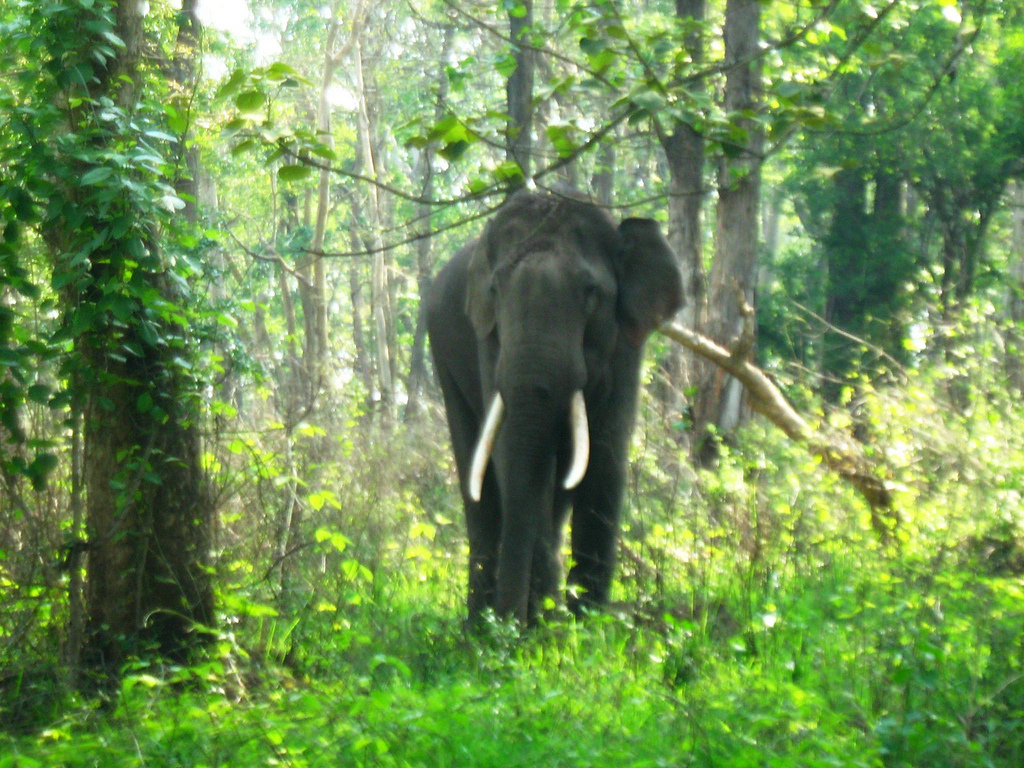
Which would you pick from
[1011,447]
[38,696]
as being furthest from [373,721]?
[1011,447]

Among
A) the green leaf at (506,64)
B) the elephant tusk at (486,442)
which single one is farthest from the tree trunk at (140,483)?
the elephant tusk at (486,442)

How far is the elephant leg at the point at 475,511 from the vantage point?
778 centimetres

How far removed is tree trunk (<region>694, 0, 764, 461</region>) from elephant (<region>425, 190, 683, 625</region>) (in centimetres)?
473

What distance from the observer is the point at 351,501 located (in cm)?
901

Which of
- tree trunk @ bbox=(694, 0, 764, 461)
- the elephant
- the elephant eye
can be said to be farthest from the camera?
tree trunk @ bbox=(694, 0, 764, 461)

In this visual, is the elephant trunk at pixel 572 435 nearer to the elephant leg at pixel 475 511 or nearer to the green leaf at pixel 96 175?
the elephant leg at pixel 475 511

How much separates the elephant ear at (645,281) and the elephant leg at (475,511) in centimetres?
140

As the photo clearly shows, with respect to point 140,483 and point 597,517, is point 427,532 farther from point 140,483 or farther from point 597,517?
point 140,483

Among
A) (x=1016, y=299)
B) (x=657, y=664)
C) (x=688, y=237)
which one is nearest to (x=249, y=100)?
(x=657, y=664)

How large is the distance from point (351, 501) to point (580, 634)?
128 inches

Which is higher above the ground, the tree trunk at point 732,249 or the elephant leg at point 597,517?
the tree trunk at point 732,249

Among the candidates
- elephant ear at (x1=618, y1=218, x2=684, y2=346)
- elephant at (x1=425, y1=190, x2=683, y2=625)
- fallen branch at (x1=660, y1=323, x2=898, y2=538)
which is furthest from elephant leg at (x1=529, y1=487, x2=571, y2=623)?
fallen branch at (x1=660, y1=323, x2=898, y2=538)

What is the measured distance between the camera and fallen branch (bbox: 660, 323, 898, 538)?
9.34 metres

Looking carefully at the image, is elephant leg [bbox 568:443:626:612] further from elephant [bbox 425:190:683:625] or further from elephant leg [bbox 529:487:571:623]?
elephant leg [bbox 529:487:571:623]
